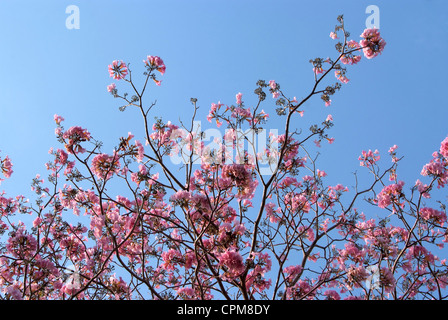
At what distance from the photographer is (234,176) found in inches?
145

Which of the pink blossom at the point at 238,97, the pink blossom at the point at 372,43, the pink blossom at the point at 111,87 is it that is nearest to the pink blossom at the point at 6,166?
the pink blossom at the point at 111,87

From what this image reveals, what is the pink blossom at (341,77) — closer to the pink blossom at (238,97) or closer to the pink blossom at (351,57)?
the pink blossom at (351,57)

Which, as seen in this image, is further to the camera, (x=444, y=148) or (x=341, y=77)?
(x=444, y=148)

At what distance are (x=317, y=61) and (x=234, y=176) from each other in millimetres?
2071

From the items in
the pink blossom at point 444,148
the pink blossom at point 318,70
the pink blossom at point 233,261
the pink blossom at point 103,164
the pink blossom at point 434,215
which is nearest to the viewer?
the pink blossom at point 233,261

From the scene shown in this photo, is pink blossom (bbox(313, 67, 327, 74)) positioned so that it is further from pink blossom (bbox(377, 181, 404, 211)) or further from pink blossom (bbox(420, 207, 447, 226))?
pink blossom (bbox(420, 207, 447, 226))

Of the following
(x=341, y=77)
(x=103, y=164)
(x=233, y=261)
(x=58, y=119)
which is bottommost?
(x=233, y=261)

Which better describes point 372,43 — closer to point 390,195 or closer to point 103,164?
point 390,195

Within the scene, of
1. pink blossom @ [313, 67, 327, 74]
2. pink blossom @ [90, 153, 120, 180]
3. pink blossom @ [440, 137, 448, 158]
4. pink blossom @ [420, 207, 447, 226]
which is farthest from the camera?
pink blossom @ [440, 137, 448, 158]

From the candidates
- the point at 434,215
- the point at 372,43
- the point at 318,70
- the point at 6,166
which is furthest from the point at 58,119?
the point at 434,215

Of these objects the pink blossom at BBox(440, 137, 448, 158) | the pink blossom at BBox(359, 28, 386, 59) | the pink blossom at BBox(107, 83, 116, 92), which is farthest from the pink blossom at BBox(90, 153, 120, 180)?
the pink blossom at BBox(440, 137, 448, 158)
